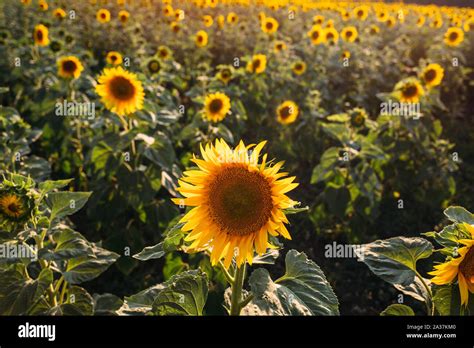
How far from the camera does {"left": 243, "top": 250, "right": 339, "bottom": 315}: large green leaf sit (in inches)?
49.5

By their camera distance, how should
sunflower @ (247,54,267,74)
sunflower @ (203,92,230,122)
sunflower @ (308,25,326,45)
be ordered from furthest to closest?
sunflower @ (308,25,326,45) → sunflower @ (247,54,267,74) → sunflower @ (203,92,230,122)

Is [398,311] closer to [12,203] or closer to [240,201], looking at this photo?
[240,201]

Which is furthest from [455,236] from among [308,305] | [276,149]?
[276,149]

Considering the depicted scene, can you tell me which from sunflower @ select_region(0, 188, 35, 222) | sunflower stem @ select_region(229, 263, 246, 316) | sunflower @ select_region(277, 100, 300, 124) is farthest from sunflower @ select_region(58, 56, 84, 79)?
sunflower stem @ select_region(229, 263, 246, 316)

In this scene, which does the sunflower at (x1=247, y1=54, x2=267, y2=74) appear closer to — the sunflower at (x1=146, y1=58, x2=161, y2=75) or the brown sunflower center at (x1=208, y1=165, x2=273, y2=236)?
the sunflower at (x1=146, y1=58, x2=161, y2=75)

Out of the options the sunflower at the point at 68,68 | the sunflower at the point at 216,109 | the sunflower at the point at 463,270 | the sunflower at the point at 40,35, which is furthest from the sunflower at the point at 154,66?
the sunflower at the point at 463,270

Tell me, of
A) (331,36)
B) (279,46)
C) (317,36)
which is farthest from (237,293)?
(331,36)

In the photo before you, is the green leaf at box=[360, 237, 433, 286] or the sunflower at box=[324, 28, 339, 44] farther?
the sunflower at box=[324, 28, 339, 44]

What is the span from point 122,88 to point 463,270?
2.55 meters

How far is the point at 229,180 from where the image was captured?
54.1 inches

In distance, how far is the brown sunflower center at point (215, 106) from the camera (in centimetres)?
385

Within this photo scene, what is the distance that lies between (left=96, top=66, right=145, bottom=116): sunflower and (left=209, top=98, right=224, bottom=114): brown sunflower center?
72 centimetres

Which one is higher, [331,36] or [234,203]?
[331,36]
